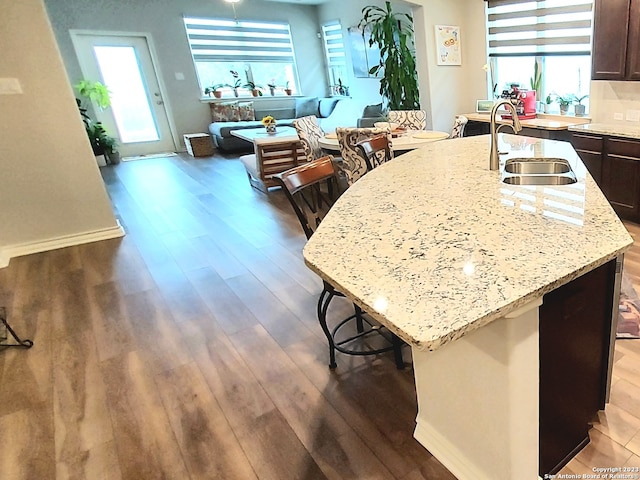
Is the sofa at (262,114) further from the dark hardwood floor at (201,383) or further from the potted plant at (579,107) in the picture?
the dark hardwood floor at (201,383)

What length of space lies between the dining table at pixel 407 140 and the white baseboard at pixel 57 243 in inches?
88.7

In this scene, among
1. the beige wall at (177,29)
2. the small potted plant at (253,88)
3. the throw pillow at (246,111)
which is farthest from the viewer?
the small potted plant at (253,88)

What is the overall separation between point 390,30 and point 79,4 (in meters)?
5.32

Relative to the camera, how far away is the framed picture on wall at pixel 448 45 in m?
4.89

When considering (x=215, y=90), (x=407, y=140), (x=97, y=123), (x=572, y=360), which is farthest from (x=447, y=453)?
(x=215, y=90)

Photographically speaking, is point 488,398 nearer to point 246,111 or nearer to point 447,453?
point 447,453

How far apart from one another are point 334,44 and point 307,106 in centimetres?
154

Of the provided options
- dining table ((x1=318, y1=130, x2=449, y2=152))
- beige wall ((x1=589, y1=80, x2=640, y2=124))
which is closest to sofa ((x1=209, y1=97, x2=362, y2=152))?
dining table ((x1=318, y1=130, x2=449, y2=152))

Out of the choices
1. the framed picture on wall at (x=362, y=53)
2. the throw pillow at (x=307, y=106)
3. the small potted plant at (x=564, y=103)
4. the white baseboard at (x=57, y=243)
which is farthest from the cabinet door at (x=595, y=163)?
the throw pillow at (x=307, y=106)

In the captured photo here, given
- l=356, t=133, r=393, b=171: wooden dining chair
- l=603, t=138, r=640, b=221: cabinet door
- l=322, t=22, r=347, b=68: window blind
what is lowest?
l=603, t=138, r=640, b=221: cabinet door

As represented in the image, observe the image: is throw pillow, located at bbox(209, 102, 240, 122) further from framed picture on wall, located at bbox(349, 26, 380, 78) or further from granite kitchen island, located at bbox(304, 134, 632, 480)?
granite kitchen island, located at bbox(304, 134, 632, 480)

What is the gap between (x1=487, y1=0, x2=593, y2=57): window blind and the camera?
3967mm

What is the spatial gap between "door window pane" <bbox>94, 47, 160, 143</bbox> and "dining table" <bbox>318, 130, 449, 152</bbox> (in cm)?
528

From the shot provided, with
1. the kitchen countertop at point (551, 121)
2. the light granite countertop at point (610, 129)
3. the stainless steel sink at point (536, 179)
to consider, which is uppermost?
the stainless steel sink at point (536, 179)
